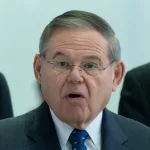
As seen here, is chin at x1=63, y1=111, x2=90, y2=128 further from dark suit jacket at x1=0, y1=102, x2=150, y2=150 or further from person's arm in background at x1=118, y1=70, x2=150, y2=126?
person's arm in background at x1=118, y1=70, x2=150, y2=126

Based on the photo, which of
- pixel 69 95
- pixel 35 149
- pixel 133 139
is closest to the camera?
pixel 69 95

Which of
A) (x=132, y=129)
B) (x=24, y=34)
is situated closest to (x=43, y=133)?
(x=132, y=129)

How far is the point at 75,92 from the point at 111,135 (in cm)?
30

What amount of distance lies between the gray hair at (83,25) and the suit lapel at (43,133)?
0.77 ft

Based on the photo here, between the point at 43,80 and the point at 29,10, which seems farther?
the point at 29,10

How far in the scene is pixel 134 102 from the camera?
2.32 meters

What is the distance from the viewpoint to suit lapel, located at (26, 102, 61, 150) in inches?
61.8

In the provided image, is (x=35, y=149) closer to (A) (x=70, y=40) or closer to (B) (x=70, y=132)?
(B) (x=70, y=132)

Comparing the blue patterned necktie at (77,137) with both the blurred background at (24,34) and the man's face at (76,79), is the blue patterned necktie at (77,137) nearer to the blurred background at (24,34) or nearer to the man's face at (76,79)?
the man's face at (76,79)

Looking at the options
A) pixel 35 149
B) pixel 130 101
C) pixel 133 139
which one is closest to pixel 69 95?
pixel 35 149

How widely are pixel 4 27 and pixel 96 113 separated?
172 centimetres

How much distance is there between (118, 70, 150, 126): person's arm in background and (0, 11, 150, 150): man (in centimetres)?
63

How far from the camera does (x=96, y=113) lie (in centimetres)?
152

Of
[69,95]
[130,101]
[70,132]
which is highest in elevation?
[69,95]
